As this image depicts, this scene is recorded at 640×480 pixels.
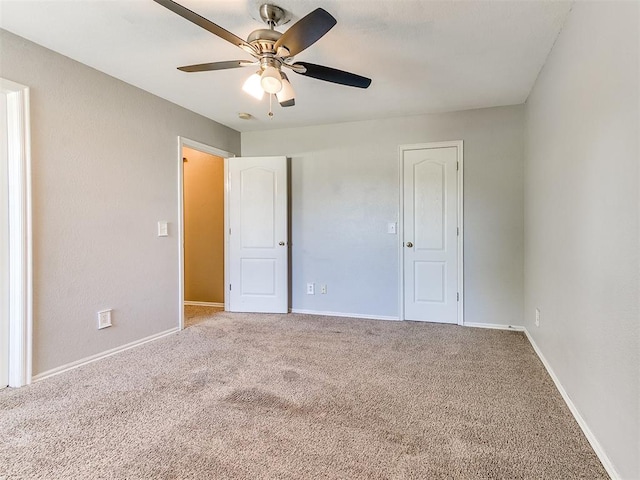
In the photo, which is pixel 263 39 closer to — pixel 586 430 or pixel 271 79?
pixel 271 79

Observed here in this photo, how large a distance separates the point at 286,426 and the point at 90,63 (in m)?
2.97

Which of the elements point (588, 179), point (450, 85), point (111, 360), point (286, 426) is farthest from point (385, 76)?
point (111, 360)

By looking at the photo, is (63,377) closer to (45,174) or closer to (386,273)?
(45,174)

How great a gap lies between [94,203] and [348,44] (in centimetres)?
229

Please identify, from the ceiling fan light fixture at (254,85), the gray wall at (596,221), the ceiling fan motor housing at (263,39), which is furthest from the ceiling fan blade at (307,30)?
the gray wall at (596,221)

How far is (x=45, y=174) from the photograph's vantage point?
2416 mm

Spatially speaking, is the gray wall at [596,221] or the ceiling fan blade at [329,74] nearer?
the gray wall at [596,221]

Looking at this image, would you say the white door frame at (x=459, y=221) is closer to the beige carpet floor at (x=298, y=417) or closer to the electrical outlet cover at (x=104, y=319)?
the beige carpet floor at (x=298, y=417)

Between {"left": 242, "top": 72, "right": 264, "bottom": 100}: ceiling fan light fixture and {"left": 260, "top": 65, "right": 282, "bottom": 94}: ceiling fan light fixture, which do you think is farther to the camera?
{"left": 242, "top": 72, "right": 264, "bottom": 100}: ceiling fan light fixture

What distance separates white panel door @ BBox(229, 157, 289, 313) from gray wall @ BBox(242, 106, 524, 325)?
0.72ft

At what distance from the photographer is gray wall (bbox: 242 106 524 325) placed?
3.59 metres

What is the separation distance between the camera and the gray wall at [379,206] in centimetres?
359

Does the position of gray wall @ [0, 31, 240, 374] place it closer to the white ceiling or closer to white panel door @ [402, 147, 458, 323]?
the white ceiling

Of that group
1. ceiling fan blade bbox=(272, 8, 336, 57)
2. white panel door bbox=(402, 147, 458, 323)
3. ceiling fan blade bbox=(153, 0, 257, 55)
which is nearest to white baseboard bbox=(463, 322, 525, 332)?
white panel door bbox=(402, 147, 458, 323)
